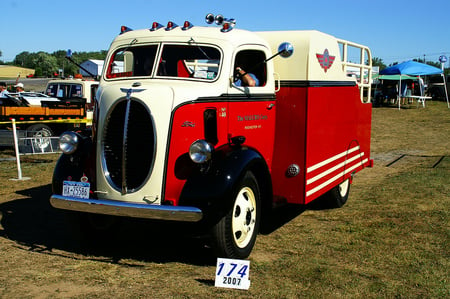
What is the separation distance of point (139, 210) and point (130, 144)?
754mm

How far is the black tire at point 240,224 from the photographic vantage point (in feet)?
16.2

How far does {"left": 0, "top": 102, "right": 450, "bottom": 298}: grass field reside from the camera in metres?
4.51

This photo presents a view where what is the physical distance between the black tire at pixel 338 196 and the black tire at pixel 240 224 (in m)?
2.58

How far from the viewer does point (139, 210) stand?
467 cm

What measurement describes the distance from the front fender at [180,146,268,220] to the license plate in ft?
3.57

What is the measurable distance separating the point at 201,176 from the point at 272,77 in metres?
1.84

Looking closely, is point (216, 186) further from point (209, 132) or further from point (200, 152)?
point (209, 132)

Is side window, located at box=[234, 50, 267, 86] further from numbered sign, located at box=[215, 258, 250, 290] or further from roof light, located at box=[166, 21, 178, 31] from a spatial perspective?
numbered sign, located at box=[215, 258, 250, 290]

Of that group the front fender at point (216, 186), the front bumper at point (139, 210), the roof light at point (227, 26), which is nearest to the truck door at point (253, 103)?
the roof light at point (227, 26)

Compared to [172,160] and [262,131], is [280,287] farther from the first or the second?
[262,131]

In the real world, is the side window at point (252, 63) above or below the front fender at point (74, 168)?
above

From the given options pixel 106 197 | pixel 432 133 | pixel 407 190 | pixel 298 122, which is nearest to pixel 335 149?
pixel 298 122

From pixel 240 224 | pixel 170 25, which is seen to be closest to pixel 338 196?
pixel 240 224

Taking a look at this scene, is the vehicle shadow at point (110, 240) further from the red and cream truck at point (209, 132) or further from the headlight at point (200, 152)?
the headlight at point (200, 152)
